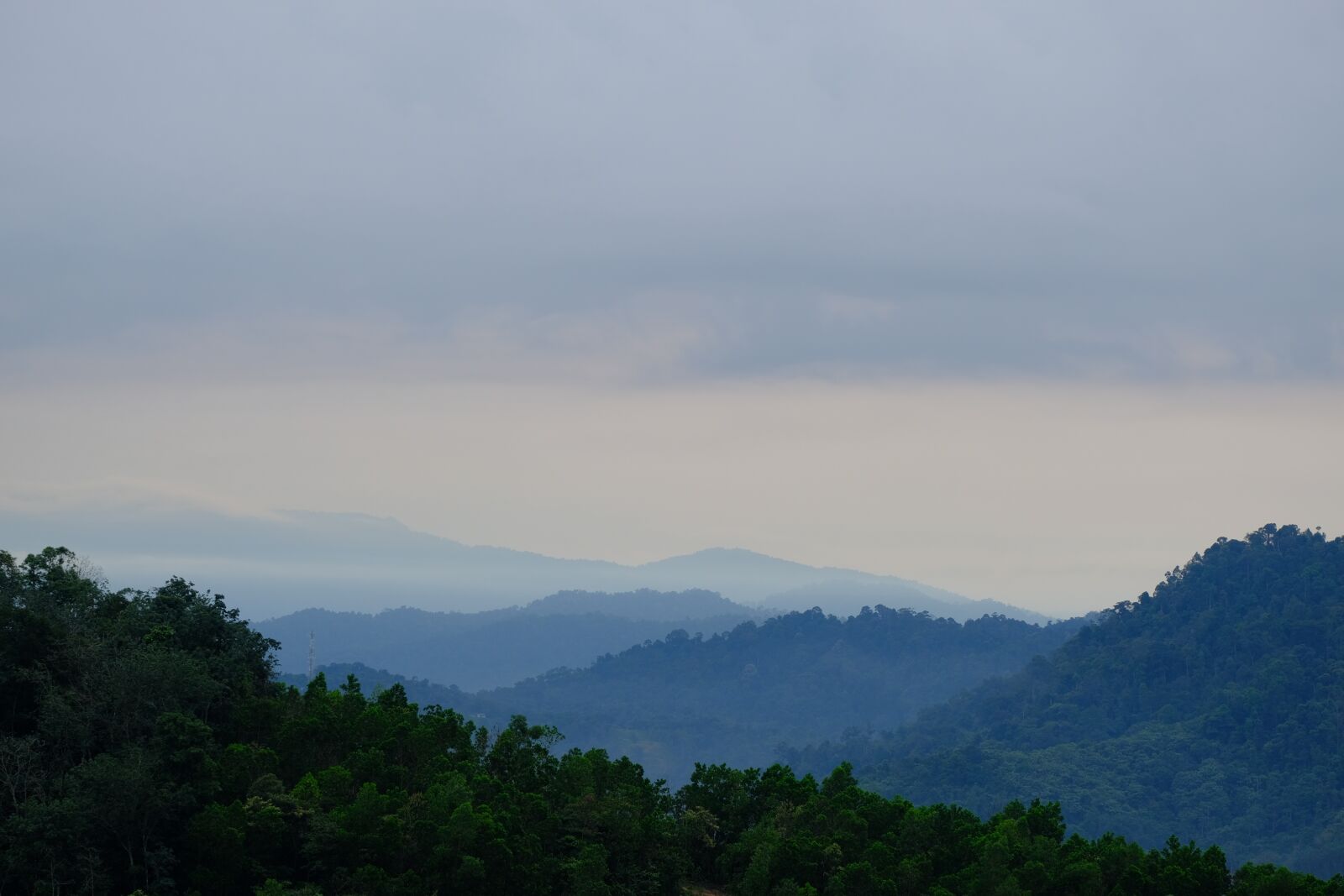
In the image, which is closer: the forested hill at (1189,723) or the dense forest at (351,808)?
the dense forest at (351,808)

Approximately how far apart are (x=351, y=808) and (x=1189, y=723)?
11777 centimetres

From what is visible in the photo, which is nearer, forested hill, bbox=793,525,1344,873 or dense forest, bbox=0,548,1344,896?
dense forest, bbox=0,548,1344,896

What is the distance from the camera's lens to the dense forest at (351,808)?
28.0 meters

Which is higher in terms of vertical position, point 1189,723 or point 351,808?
point 1189,723

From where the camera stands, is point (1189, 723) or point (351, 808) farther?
point (1189, 723)

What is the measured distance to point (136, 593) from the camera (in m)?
38.1

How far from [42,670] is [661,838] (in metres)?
14.7

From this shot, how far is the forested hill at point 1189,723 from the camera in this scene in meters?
113

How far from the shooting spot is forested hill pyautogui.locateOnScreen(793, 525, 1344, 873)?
113000 mm

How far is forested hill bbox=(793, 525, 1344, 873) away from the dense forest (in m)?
75.8

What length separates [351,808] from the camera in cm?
2870

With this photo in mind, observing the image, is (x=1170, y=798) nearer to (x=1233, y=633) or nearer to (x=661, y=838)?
(x=1233, y=633)

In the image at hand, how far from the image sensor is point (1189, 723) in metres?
131

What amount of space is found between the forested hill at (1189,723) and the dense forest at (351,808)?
7578cm
